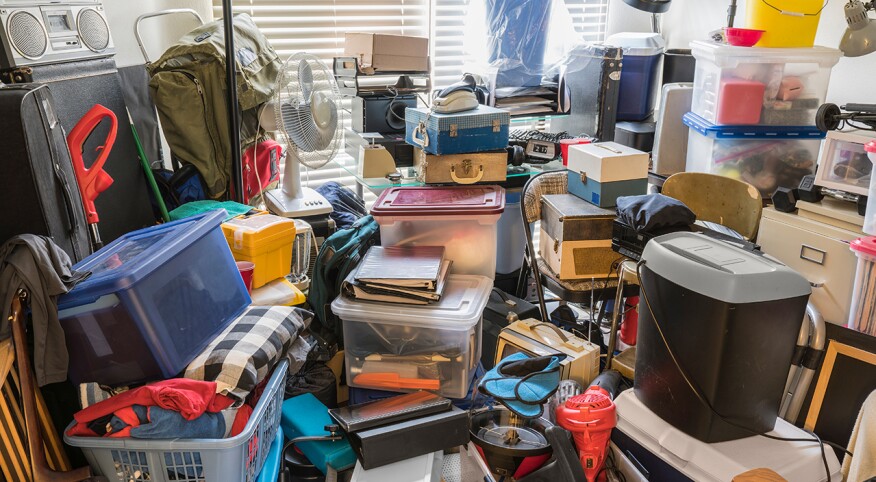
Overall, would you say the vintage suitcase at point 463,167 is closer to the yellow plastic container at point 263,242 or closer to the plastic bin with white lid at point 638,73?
the yellow plastic container at point 263,242

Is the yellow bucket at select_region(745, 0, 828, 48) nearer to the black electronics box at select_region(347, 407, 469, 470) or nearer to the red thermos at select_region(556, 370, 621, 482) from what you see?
the red thermos at select_region(556, 370, 621, 482)

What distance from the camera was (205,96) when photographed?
2355 millimetres

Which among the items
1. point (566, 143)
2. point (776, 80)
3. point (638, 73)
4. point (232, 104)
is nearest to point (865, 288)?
point (776, 80)

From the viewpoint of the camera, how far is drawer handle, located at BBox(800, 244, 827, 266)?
6.44ft

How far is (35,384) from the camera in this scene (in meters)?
1.44

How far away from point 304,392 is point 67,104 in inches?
42.2

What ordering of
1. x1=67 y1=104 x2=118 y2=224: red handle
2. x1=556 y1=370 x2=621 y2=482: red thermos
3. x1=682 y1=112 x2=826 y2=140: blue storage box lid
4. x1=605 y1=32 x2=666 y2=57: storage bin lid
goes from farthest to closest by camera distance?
x1=605 y1=32 x2=666 y2=57: storage bin lid
x1=682 y1=112 x2=826 y2=140: blue storage box lid
x1=67 y1=104 x2=118 y2=224: red handle
x1=556 y1=370 x2=621 y2=482: red thermos

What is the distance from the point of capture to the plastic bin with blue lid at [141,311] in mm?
1445

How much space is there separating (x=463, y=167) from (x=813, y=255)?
1.16m

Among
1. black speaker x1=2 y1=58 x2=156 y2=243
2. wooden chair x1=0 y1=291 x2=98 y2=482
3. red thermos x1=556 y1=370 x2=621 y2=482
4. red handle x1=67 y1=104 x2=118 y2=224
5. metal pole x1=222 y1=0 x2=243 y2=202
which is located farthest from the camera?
metal pole x1=222 y1=0 x2=243 y2=202

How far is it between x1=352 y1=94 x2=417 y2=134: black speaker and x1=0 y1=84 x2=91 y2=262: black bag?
4.25 feet

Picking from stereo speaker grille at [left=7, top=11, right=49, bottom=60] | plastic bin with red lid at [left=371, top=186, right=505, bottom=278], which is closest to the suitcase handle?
plastic bin with red lid at [left=371, top=186, right=505, bottom=278]

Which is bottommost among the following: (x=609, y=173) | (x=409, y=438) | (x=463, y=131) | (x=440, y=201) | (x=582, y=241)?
(x=409, y=438)

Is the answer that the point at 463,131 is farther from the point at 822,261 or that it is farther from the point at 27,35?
the point at 27,35
